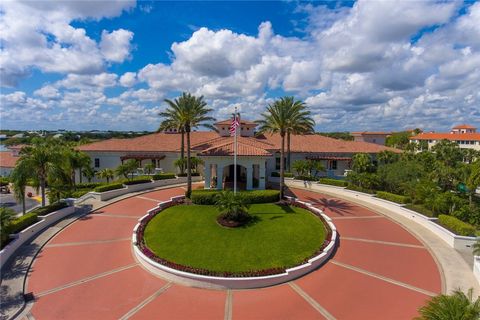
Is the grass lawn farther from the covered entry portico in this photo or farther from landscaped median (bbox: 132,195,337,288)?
the covered entry portico

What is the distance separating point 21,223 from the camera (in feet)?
68.8

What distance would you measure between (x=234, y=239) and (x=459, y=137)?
104100 mm

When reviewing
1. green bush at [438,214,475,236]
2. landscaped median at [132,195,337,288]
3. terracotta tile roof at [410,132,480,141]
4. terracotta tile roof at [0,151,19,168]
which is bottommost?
landscaped median at [132,195,337,288]

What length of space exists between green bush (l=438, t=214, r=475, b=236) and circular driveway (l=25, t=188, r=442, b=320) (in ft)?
9.58

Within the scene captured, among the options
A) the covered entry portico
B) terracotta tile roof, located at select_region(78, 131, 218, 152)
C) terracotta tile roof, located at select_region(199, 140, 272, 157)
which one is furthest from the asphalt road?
terracotta tile roof, located at select_region(199, 140, 272, 157)

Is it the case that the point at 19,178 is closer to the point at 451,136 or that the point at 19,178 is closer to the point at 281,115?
the point at 281,115

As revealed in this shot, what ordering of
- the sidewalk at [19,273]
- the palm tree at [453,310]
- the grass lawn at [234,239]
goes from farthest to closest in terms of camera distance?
the grass lawn at [234,239] → the sidewalk at [19,273] → the palm tree at [453,310]

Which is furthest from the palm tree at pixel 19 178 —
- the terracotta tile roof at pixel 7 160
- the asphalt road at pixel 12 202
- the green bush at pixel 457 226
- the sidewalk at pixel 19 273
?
the terracotta tile roof at pixel 7 160

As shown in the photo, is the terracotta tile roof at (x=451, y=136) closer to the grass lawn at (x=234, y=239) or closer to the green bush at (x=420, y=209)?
the green bush at (x=420, y=209)

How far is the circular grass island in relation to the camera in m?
17.0

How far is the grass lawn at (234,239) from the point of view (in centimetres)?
1764

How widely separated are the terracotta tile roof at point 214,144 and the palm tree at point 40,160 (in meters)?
17.8

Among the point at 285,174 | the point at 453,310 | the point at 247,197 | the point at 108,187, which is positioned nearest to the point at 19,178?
the point at 108,187

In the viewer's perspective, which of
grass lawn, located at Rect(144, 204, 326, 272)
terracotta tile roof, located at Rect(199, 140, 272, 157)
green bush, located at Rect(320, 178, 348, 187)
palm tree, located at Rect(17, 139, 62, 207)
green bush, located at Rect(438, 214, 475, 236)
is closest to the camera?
grass lawn, located at Rect(144, 204, 326, 272)
